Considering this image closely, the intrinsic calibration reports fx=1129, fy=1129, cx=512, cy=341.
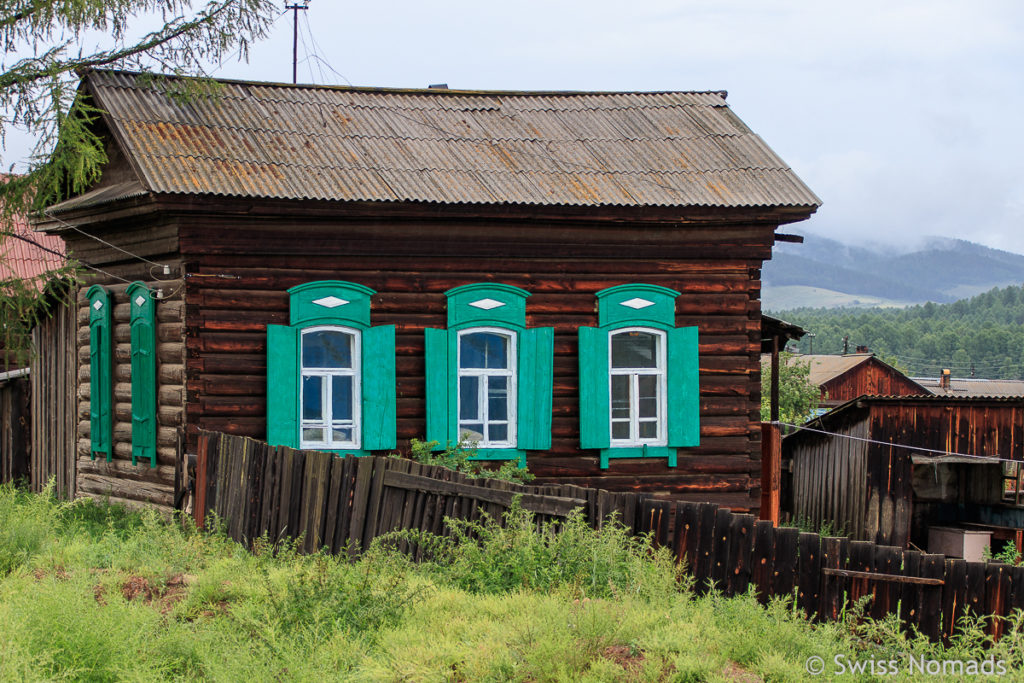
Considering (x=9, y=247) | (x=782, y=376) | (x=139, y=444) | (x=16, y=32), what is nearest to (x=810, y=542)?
(x=139, y=444)

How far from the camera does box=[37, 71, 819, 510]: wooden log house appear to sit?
12609mm

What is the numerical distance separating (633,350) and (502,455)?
6.83 ft

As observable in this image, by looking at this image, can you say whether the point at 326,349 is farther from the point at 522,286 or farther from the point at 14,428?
the point at 14,428

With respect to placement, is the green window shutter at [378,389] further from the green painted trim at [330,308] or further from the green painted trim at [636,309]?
the green painted trim at [636,309]

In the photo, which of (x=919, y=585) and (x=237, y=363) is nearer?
(x=919, y=585)

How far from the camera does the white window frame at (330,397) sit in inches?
504

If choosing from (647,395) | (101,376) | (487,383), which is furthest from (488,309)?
(101,376)

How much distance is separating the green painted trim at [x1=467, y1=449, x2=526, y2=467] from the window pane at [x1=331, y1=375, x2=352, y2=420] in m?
1.56

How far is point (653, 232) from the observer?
1375cm

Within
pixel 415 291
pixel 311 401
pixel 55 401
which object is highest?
pixel 415 291

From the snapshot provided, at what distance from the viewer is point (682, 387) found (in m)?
13.6

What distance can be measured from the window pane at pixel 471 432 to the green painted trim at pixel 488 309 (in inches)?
46.0

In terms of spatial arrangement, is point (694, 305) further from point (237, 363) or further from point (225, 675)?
point (225, 675)

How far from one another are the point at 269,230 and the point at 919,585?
7969mm
